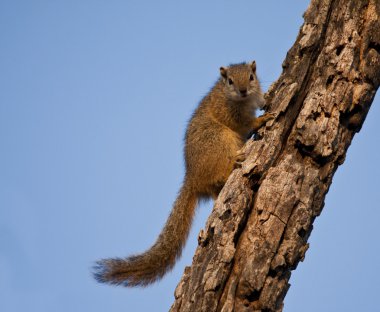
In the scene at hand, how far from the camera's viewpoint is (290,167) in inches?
243

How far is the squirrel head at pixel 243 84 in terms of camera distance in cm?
945

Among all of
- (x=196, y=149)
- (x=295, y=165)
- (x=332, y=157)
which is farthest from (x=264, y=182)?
(x=196, y=149)

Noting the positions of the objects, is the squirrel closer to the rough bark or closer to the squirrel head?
the squirrel head

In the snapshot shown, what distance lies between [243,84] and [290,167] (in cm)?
356

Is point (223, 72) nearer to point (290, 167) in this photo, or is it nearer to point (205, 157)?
point (205, 157)

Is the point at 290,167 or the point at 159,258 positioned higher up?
the point at 290,167

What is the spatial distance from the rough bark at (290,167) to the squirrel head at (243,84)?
2408mm

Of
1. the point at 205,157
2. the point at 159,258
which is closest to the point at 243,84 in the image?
the point at 205,157

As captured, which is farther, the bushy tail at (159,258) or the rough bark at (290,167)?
the bushy tail at (159,258)

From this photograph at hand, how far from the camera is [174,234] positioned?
7996 millimetres

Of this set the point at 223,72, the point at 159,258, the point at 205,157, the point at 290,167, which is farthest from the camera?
the point at 223,72

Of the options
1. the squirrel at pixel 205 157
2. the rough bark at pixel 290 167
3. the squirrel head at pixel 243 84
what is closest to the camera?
the rough bark at pixel 290 167

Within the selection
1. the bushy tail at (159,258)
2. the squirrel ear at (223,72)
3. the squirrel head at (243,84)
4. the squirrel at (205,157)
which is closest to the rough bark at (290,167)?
the squirrel at (205,157)

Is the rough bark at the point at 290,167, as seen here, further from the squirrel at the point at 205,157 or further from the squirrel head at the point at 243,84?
the squirrel head at the point at 243,84
